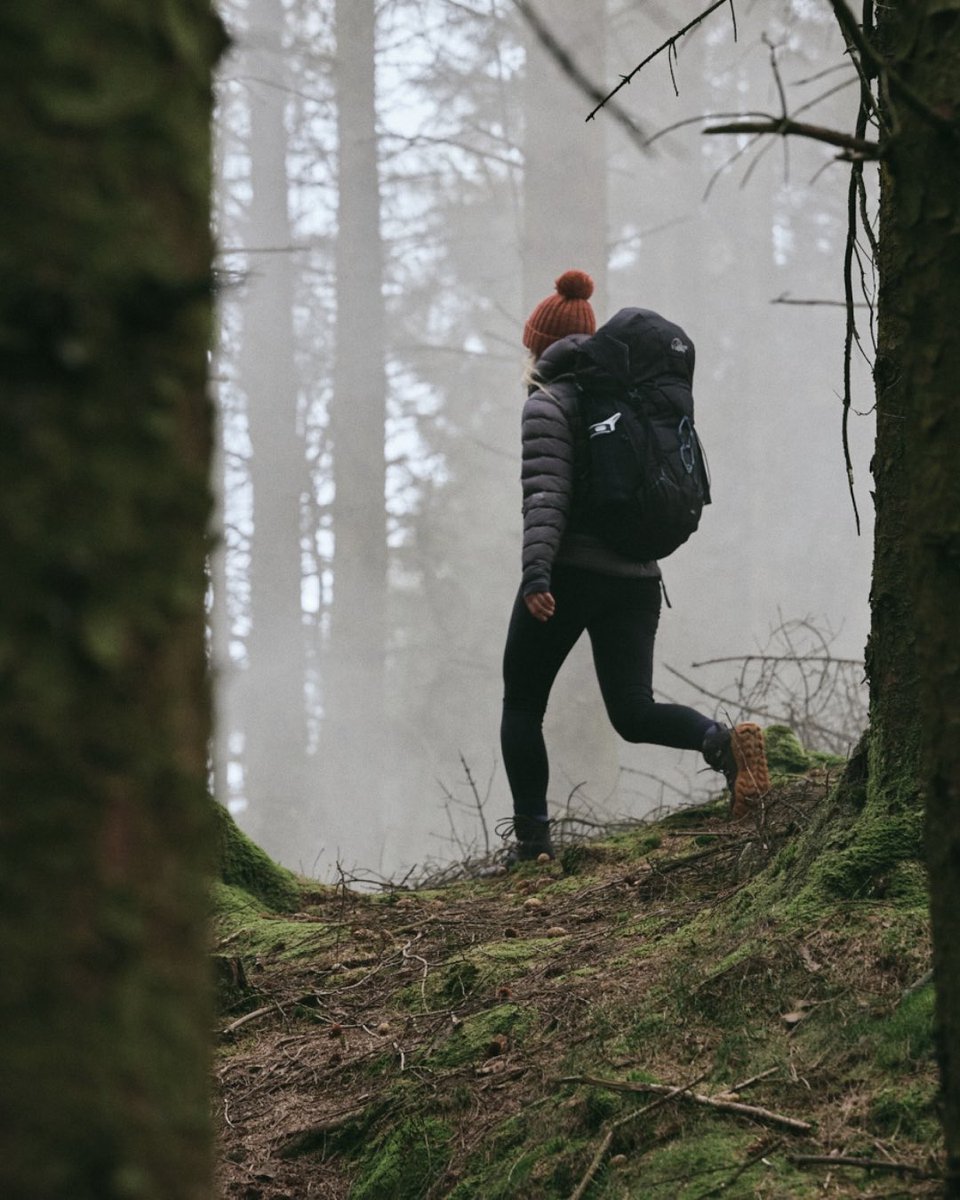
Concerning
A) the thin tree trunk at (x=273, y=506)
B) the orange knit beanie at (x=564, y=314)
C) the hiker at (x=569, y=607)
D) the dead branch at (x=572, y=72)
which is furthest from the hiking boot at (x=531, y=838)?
the thin tree trunk at (x=273, y=506)

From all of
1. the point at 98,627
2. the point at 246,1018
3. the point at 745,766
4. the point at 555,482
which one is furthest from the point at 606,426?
the point at 98,627

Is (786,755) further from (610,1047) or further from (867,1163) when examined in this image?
(867,1163)

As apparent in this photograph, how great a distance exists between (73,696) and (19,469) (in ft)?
0.53

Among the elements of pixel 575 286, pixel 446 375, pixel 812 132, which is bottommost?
pixel 812 132

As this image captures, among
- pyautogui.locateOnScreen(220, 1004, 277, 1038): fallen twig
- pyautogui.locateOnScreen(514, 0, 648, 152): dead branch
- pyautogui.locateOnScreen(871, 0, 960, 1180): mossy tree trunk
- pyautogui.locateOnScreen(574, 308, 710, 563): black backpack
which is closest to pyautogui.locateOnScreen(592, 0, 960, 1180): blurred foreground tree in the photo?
pyautogui.locateOnScreen(871, 0, 960, 1180): mossy tree trunk

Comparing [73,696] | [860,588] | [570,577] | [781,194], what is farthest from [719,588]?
[73,696]

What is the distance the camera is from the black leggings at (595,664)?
17.2 feet

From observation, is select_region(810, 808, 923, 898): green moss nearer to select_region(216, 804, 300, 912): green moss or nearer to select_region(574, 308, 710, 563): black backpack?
select_region(574, 308, 710, 563): black backpack

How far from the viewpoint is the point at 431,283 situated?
2948cm

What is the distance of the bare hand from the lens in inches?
199

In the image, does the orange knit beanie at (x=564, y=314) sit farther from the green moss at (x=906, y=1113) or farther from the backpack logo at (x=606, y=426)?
the green moss at (x=906, y=1113)

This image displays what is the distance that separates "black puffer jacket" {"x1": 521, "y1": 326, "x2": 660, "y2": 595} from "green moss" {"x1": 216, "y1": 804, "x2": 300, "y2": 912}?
159cm

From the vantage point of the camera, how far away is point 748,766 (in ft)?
15.8

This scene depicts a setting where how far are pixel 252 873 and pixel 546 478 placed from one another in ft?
6.72
